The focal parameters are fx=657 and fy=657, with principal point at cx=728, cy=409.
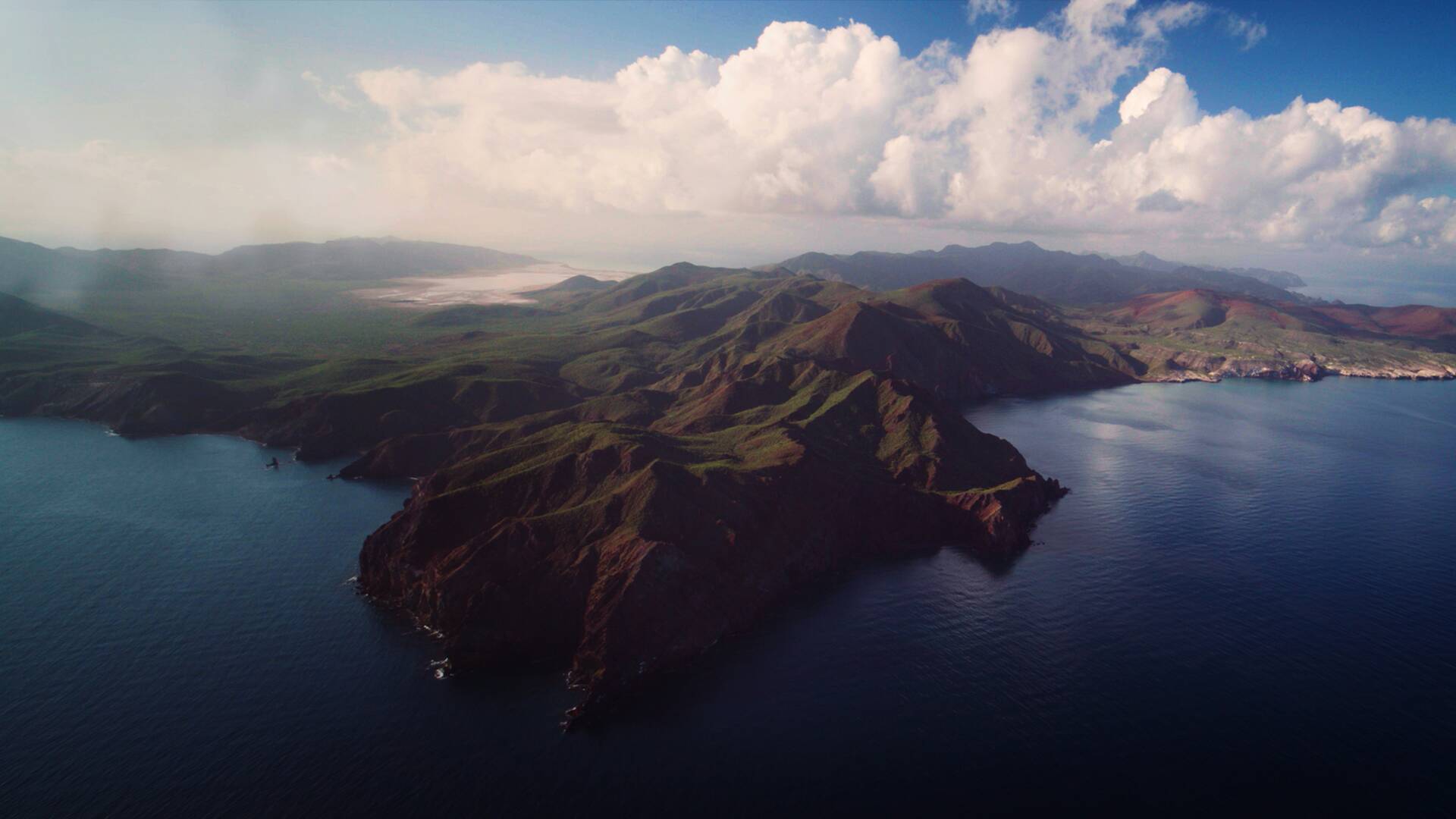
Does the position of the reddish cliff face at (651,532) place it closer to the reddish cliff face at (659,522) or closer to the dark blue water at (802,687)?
the reddish cliff face at (659,522)

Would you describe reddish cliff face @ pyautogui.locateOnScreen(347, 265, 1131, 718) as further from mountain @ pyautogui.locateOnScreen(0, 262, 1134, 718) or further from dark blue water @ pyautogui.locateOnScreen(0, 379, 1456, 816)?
dark blue water @ pyautogui.locateOnScreen(0, 379, 1456, 816)

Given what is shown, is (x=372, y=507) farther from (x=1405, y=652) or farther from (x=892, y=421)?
(x=1405, y=652)

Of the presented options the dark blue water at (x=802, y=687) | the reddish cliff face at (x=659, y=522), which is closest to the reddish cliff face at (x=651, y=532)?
the reddish cliff face at (x=659, y=522)

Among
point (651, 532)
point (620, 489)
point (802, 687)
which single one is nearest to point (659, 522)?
point (651, 532)

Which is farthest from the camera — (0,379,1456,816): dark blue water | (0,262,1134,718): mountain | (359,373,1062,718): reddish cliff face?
(0,262,1134,718): mountain

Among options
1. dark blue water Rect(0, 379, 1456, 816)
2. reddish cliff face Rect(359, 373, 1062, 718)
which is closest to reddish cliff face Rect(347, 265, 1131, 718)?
reddish cliff face Rect(359, 373, 1062, 718)

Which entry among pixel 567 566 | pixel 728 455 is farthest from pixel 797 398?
pixel 567 566

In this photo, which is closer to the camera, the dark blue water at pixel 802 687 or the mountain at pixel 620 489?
the dark blue water at pixel 802 687

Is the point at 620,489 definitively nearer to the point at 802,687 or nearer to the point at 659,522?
the point at 659,522

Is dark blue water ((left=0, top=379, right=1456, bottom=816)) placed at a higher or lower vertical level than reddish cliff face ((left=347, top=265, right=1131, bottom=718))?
lower
